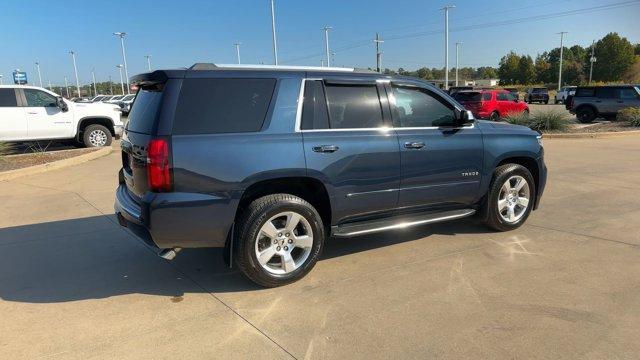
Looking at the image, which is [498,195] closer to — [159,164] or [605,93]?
[159,164]

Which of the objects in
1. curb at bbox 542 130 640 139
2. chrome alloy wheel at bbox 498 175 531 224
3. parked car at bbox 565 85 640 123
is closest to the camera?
chrome alloy wheel at bbox 498 175 531 224

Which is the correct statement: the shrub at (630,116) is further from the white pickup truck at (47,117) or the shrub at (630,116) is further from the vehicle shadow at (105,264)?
the white pickup truck at (47,117)

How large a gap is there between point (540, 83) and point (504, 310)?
111 meters

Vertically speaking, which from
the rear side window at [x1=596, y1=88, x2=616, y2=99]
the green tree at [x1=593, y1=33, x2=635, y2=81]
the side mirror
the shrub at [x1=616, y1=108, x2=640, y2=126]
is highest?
the green tree at [x1=593, y1=33, x2=635, y2=81]

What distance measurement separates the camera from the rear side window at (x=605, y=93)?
20344mm

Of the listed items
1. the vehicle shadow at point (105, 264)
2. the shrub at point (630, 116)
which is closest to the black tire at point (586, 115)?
the shrub at point (630, 116)

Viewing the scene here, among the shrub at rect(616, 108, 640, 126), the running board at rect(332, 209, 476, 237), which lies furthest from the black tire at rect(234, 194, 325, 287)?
the shrub at rect(616, 108, 640, 126)

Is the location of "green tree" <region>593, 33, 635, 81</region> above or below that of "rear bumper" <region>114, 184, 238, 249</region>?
above

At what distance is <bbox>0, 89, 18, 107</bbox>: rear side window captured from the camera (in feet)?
40.9

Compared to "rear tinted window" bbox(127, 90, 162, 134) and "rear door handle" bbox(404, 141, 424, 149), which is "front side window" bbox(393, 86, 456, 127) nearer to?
"rear door handle" bbox(404, 141, 424, 149)

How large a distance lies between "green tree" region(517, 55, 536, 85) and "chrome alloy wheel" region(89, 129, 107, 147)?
10221 cm

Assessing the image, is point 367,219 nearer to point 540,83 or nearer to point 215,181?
point 215,181

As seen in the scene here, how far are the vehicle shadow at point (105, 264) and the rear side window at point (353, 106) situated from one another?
1.37 metres

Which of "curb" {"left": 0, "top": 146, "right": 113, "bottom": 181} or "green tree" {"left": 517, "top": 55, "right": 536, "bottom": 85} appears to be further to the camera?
"green tree" {"left": 517, "top": 55, "right": 536, "bottom": 85}
